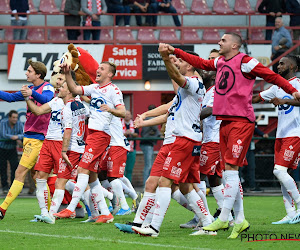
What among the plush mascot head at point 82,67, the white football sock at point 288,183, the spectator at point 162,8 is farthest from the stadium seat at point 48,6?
the white football sock at point 288,183

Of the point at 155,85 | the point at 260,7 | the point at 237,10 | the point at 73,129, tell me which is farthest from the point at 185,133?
the point at 237,10

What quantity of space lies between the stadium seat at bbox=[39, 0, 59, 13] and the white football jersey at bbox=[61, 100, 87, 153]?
546 inches

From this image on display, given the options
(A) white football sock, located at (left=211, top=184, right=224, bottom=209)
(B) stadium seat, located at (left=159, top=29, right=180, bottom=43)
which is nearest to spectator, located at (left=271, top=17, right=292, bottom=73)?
(B) stadium seat, located at (left=159, top=29, right=180, bottom=43)

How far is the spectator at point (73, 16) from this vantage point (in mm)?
22203

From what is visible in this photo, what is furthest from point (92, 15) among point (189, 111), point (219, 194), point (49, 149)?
point (189, 111)

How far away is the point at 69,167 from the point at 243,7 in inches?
619

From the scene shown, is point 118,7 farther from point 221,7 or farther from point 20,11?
point 221,7

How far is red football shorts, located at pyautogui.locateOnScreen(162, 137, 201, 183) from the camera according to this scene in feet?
26.6

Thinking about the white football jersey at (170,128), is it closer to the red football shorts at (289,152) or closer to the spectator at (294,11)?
the red football shorts at (289,152)

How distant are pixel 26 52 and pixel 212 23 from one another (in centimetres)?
653

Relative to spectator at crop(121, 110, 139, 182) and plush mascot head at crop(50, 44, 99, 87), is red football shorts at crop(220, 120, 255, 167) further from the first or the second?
spectator at crop(121, 110, 139, 182)

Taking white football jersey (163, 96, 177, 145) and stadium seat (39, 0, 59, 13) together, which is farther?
stadium seat (39, 0, 59, 13)

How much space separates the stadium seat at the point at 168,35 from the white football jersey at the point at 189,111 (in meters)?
14.7

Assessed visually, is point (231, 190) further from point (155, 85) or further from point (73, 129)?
point (155, 85)
